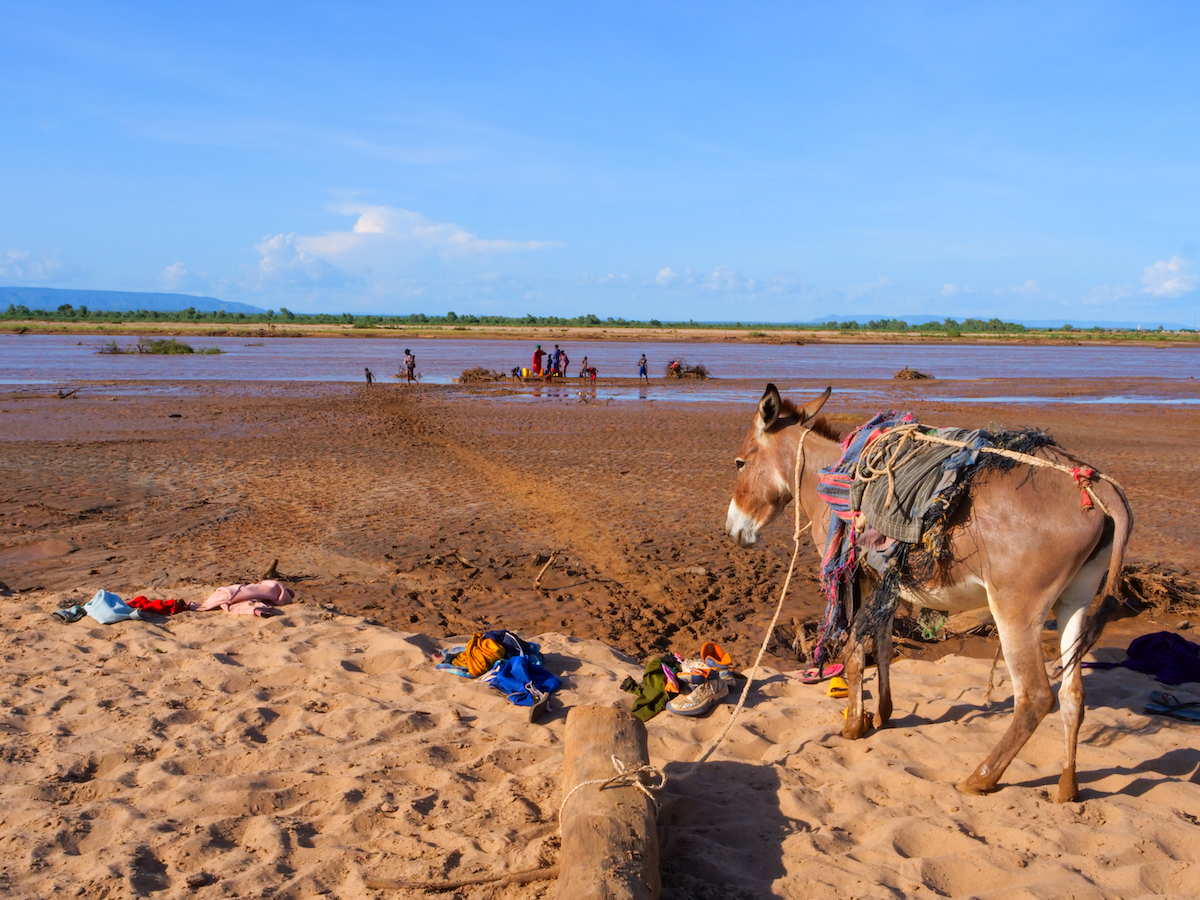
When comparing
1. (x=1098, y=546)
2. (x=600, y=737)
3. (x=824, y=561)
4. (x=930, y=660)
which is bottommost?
(x=930, y=660)

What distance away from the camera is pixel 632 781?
360 cm

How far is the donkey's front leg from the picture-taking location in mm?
4684

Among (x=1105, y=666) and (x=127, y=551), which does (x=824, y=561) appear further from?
(x=127, y=551)

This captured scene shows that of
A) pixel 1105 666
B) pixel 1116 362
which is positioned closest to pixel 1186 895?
pixel 1105 666

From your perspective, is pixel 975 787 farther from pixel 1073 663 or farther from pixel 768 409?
pixel 768 409

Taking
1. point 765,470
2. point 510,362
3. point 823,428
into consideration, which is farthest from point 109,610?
point 510,362

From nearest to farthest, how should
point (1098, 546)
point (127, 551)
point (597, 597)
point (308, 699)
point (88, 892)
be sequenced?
1. point (88, 892)
2. point (1098, 546)
3. point (308, 699)
4. point (597, 597)
5. point (127, 551)

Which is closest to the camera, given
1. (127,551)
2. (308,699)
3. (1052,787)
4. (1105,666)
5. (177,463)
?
(1052,787)

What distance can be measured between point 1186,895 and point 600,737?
257cm

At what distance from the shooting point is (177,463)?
13.7 meters

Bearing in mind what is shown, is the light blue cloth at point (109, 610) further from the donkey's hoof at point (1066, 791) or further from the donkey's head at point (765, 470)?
the donkey's hoof at point (1066, 791)

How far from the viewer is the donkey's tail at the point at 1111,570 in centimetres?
374

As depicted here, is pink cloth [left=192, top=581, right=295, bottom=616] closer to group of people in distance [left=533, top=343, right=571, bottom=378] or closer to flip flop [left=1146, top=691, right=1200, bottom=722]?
flip flop [left=1146, top=691, right=1200, bottom=722]

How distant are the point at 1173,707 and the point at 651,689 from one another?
3479 mm
